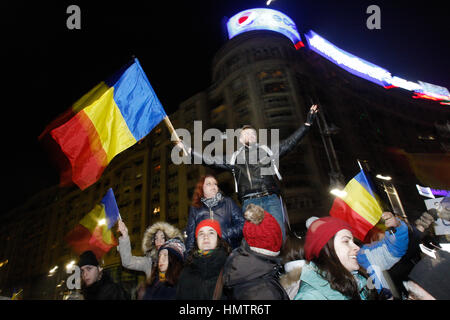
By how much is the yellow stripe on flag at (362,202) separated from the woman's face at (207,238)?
3.82 meters

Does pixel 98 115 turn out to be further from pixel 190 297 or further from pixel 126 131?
pixel 190 297

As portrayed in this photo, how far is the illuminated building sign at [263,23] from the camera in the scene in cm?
5231

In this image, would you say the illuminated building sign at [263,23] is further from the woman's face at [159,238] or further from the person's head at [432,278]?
the person's head at [432,278]

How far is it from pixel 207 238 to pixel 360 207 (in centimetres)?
397

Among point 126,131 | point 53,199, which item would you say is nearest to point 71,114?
point 126,131

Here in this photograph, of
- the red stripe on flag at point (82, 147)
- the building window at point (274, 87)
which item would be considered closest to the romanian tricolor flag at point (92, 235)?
the red stripe on flag at point (82, 147)

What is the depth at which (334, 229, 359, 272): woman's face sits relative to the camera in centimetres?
268

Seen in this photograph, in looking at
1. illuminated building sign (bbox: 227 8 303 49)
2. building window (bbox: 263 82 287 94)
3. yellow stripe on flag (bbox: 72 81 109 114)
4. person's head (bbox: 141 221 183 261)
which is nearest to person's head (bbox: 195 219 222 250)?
person's head (bbox: 141 221 183 261)

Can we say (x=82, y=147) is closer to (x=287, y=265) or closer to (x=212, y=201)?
(x=212, y=201)

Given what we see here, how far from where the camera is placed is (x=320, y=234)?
2750 millimetres

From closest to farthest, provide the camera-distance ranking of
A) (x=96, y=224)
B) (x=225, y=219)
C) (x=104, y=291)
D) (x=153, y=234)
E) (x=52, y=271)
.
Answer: (x=104, y=291) < (x=225, y=219) < (x=153, y=234) < (x=96, y=224) < (x=52, y=271)

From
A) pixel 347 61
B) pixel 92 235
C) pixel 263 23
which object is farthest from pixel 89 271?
pixel 347 61

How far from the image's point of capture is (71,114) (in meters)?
5.53
